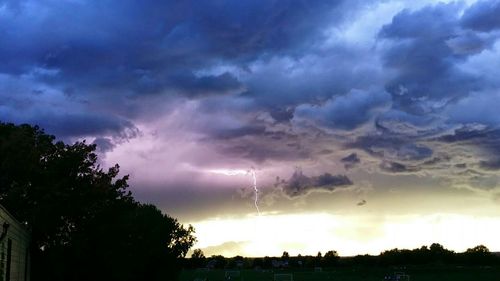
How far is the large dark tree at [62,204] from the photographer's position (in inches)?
1617

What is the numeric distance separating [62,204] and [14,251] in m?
9.88

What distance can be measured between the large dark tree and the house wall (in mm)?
3074

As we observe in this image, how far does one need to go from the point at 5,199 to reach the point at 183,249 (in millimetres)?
45737

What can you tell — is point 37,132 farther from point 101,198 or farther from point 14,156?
point 101,198

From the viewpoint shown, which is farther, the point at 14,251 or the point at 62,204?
the point at 62,204

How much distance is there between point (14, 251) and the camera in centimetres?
3159

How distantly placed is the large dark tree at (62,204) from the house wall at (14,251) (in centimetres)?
307

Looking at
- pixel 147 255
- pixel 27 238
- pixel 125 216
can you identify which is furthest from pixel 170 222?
pixel 27 238

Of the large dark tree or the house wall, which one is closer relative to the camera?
the house wall

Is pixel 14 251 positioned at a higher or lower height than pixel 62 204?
lower

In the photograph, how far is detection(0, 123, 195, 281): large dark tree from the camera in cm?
4106

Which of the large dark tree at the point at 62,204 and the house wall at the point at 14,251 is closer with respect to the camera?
the house wall at the point at 14,251

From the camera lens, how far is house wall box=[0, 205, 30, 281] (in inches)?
1057

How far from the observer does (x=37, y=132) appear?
46.7 m
